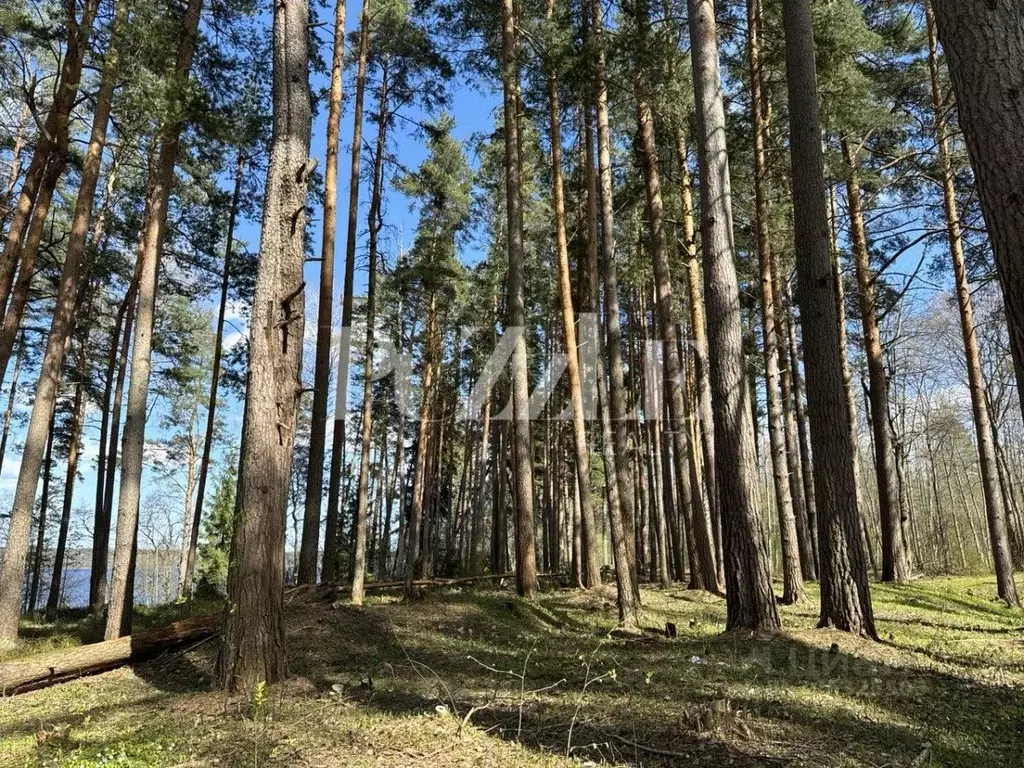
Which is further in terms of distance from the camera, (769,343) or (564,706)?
(769,343)

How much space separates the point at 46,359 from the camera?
825 centimetres

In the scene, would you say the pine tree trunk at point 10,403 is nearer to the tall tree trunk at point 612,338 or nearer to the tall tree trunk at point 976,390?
the tall tree trunk at point 612,338

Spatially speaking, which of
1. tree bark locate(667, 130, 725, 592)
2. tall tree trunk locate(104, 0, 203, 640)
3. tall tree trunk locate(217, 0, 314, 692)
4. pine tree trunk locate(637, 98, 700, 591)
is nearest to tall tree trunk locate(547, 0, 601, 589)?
pine tree trunk locate(637, 98, 700, 591)

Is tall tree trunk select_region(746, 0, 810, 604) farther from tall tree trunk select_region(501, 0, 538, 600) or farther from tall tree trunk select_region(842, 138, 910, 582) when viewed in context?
tall tree trunk select_region(501, 0, 538, 600)

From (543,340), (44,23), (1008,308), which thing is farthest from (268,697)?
(543,340)

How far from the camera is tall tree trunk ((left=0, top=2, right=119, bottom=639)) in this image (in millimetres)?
7426

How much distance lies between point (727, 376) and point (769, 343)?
440 centimetres

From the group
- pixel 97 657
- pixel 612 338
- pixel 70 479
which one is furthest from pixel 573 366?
pixel 70 479

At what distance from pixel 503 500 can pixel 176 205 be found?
38.0ft

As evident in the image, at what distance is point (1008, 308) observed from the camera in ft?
7.58

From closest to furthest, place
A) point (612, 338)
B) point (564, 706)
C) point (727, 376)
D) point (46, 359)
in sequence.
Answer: point (564, 706)
point (727, 376)
point (46, 359)
point (612, 338)

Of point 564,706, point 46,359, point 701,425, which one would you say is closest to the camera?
point 564,706

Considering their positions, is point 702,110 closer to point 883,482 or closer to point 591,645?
point 591,645

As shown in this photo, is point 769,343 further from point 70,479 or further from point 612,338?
point 70,479
